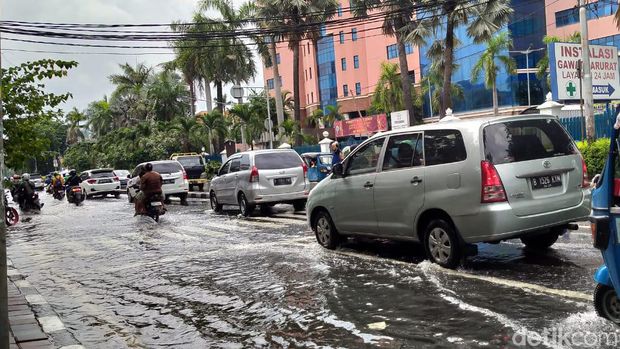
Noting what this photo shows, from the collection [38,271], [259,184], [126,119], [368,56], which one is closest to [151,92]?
[126,119]

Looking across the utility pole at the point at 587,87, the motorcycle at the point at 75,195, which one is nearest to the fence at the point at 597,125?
the utility pole at the point at 587,87

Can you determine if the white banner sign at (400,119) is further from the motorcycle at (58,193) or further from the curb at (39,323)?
the curb at (39,323)

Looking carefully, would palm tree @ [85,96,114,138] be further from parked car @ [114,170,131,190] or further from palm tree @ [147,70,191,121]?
parked car @ [114,170,131,190]

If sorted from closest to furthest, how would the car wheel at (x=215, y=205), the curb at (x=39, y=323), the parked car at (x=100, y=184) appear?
1. the curb at (x=39, y=323)
2. the car wheel at (x=215, y=205)
3. the parked car at (x=100, y=184)

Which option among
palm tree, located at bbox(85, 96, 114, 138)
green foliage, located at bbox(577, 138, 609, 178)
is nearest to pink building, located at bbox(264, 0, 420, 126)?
palm tree, located at bbox(85, 96, 114, 138)

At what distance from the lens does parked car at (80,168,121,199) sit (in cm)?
3194

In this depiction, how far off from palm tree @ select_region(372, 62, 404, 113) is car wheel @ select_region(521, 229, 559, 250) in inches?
1909

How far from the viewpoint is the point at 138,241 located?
498 inches

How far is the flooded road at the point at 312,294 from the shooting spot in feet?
16.4

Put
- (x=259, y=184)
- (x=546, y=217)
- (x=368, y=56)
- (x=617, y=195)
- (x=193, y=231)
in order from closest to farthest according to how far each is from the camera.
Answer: (x=617, y=195) → (x=546, y=217) → (x=193, y=231) → (x=259, y=184) → (x=368, y=56)

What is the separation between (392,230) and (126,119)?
63996mm

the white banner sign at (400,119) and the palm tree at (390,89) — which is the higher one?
the palm tree at (390,89)

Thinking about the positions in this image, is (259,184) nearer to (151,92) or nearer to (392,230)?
(392,230)

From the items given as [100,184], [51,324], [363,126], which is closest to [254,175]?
[51,324]
